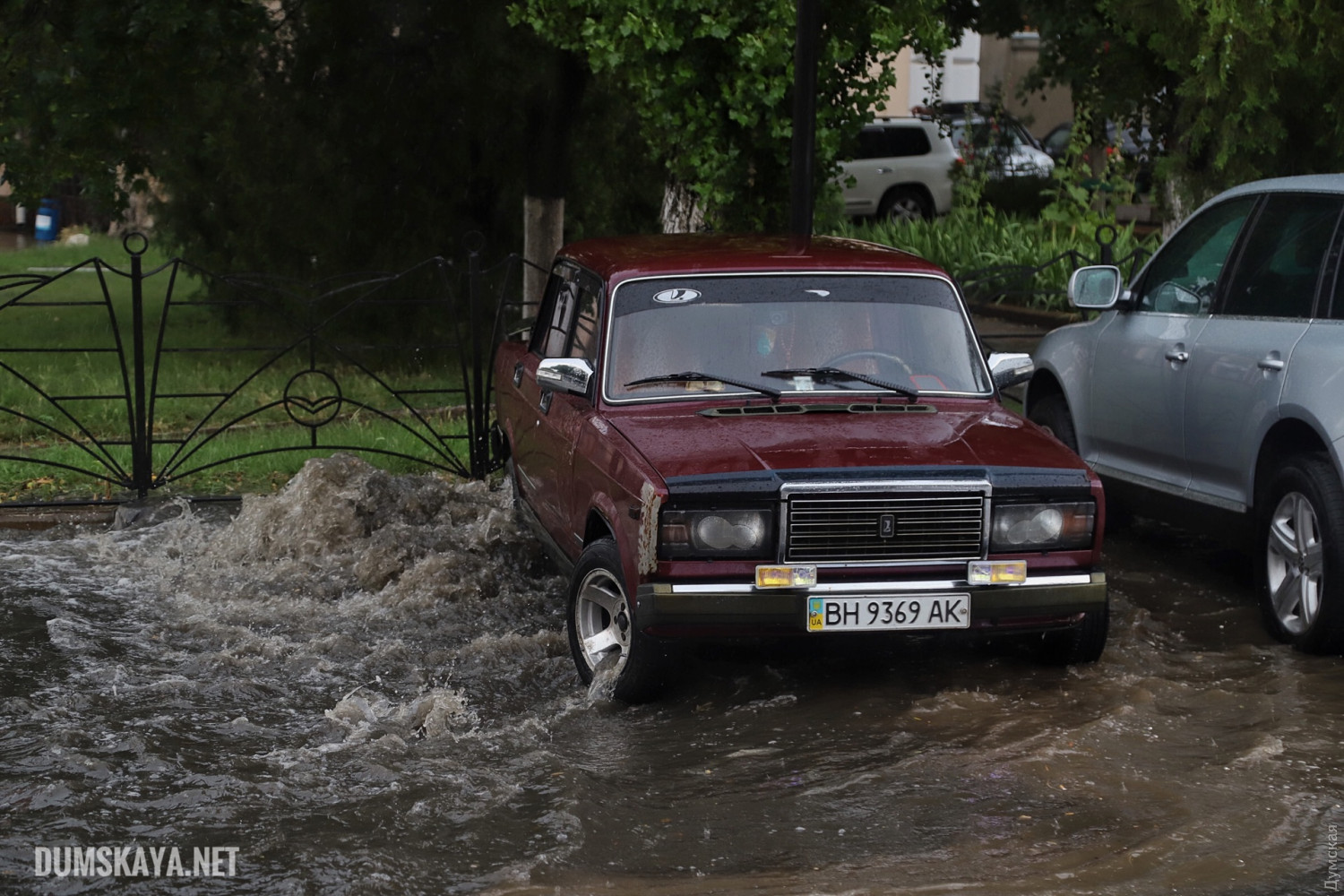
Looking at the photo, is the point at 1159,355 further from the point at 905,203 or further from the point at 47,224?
the point at 47,224

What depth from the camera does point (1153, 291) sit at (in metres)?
7.85

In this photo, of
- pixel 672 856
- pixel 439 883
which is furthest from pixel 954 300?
pixel 439 883

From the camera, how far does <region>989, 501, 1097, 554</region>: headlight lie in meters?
5.72

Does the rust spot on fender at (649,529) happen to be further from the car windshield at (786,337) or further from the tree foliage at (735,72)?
the tree foliage at (735,72)

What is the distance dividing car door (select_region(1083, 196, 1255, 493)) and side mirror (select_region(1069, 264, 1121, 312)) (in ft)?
0.66

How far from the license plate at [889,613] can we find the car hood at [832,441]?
18.2 inches

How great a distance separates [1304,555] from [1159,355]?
1.39 meters

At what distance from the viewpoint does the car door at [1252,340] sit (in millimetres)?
6637

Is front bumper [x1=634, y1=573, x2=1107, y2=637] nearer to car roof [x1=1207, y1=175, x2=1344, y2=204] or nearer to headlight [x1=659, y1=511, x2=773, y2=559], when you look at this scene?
headlight [x1=659, y1=511, x2=773, y2=559]

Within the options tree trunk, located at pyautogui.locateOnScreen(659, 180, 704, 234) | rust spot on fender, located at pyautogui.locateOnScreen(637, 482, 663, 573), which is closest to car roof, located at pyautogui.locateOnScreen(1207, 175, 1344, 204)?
rust spot on fender, located at pyautogui.locateOnScreen(637, 482, 663, 573)

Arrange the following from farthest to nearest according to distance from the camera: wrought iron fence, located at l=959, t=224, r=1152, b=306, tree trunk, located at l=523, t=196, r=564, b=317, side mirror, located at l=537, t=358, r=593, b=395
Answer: tree trunk, located at l=523, t=196, r=564, b=317
wrought iron fence, located at l=959, t=224, r=1152, b=306
side mirror, located at l=537, t=358, r=593, b=395

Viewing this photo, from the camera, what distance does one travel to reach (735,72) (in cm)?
1041

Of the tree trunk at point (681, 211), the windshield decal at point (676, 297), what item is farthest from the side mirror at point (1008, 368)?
the tree trunk at point (681, 211)

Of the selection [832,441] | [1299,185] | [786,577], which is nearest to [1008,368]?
[832,441]
